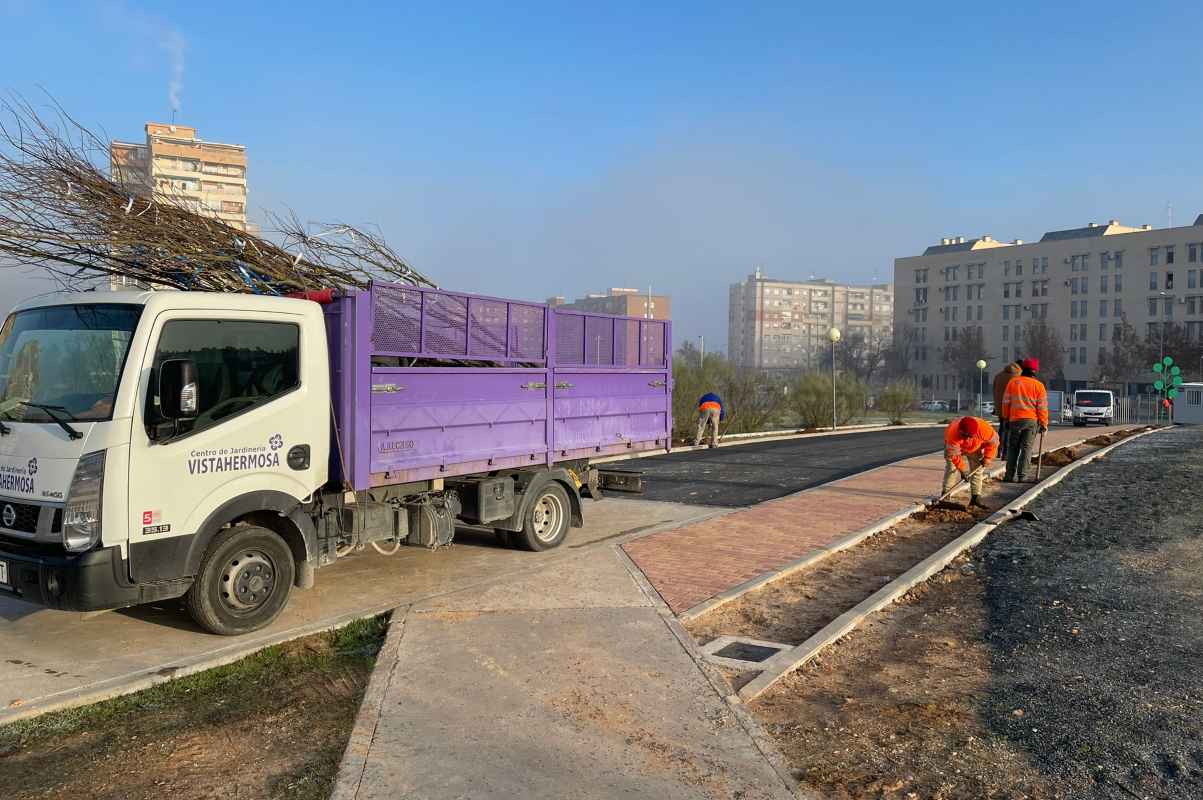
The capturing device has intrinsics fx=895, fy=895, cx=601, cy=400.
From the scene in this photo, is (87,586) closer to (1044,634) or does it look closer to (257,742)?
(257,742)

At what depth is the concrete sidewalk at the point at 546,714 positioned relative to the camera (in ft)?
13.0

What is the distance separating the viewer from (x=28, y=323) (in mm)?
5977

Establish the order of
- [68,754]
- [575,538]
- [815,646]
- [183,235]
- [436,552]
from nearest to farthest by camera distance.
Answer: [68,754] < [815,646] < [183,235] < [436,552] < [575,538]

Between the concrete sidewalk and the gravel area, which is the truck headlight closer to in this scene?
the concrete sidewalk

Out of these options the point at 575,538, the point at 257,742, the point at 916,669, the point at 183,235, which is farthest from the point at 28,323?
the point at 916,669

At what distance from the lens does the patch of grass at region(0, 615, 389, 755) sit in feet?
15.3

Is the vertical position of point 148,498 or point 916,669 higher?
point 148,498

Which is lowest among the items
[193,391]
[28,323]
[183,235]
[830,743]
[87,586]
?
[830,743]

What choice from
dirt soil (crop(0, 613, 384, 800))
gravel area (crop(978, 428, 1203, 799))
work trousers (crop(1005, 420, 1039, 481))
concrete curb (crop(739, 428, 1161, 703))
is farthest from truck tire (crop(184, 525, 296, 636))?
work trousers (crop(1005, 420, 1039, 481))

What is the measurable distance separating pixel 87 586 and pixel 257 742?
5.18 feet

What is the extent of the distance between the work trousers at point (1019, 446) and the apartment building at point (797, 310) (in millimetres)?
153066

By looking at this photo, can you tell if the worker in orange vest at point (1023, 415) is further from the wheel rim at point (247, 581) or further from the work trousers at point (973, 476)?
the wheel rim at point (247, 581)

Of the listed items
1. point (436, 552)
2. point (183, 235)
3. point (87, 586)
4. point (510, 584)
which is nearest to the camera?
point (87, 586)

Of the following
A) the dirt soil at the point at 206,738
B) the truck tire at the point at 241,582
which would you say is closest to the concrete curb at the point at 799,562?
the dirt soil at the point at 206,738
